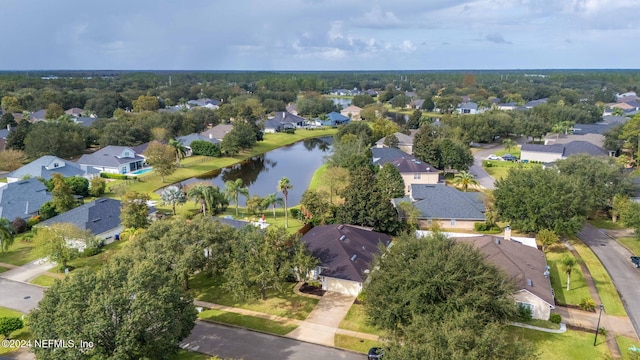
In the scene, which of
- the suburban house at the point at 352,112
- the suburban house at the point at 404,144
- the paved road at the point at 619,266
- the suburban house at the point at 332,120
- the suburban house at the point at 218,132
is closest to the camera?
the paved road at the point at 619,266

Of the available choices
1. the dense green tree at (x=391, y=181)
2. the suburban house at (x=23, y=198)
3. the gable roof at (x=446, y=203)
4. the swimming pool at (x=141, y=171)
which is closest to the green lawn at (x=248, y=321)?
the gable roof at (x=446, y=203)

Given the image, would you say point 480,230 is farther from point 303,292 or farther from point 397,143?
point 397,143

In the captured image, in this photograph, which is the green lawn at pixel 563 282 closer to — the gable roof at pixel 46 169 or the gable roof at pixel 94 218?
the gable roof at pixel 94 218

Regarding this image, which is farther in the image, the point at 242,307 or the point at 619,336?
the point at 242,307

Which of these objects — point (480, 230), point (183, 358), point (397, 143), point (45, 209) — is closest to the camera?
point (183, 358)

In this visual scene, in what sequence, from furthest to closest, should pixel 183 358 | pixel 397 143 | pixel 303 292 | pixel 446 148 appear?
pixel 397 143 < pixel 446 148 < pixel 303 292 < pixel 183 358

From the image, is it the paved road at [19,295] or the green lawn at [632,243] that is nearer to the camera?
the paved road at [19,295]

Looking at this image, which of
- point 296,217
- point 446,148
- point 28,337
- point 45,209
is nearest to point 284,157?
point 446,148

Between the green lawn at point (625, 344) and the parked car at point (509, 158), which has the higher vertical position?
the parked car at point (509, 158)

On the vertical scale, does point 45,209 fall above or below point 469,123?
below
